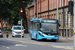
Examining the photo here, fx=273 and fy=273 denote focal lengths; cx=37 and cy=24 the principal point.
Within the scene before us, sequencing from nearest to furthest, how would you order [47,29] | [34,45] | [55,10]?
[34,45] < [47,29] < [55,10]

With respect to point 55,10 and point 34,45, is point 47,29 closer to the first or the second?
point 34,45

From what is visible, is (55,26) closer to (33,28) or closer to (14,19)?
(33,28)

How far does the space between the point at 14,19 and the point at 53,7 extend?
130 ft

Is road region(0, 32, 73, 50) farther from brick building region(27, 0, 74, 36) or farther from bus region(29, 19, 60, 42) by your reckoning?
brick building region(27, 0, 74, 36)

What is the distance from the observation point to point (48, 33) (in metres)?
28.0

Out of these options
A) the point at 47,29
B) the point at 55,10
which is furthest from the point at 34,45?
the point at 55,10

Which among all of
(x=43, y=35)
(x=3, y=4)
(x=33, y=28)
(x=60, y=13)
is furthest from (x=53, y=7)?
(x=43, y=35)

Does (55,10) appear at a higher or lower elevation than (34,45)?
higher

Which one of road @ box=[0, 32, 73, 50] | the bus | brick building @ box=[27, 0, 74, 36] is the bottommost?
road @ box=[0, 32, 73, 50]

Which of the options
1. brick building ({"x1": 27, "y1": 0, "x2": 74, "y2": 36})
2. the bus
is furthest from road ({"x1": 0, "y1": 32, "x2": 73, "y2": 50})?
brick building ({"x1": 27, "y1": 0, "x2": 74, "y2": 36})

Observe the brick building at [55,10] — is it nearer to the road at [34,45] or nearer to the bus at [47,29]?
the bus at [47,29]

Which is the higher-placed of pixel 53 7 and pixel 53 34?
pixel 53 7

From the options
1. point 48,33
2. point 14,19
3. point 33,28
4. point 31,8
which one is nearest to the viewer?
point 48,33

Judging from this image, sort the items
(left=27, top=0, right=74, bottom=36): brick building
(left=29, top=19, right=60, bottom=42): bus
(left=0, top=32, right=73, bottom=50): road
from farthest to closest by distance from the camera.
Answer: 1. (left=27, top=0, right=74, bottom=36): brick building
2. (left=29, top=19, right=60, bottom=42): bus
3. (left=0, top=32, right=73, bottom=50): road
